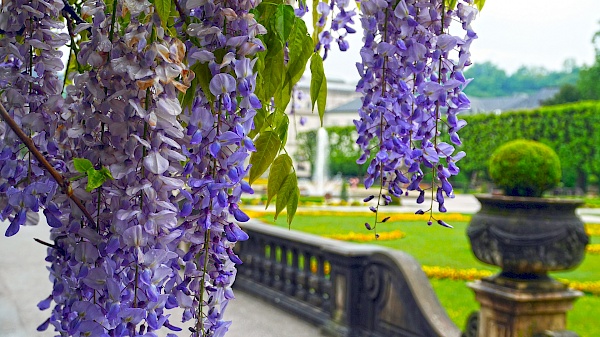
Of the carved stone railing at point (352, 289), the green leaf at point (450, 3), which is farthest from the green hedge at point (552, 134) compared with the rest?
the green leaf at point (450, 3)

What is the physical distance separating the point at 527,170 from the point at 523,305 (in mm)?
957

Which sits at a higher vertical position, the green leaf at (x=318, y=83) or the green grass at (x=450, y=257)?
the green leaf at (x=318, y=83)

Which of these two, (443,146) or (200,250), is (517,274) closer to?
(443,146)

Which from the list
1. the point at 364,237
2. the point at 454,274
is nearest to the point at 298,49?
the point at 454,274

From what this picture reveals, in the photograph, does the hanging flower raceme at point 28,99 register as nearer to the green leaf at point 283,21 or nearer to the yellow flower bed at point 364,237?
the green leaf at point 283,21

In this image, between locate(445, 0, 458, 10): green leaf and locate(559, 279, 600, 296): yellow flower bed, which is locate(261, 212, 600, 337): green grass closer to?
locate(559, 279, 600, 296): yellow flower bed

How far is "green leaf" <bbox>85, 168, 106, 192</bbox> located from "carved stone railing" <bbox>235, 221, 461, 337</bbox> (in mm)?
3985

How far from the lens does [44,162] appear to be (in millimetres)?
792

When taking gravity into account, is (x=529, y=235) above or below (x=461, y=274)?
above

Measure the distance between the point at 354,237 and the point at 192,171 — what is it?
10.6 metres

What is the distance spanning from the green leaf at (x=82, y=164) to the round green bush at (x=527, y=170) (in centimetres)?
411

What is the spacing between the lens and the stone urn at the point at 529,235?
4023mm

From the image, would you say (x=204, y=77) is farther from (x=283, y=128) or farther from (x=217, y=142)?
(x=283, y=128)

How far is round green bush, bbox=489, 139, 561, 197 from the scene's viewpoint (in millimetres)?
4457
